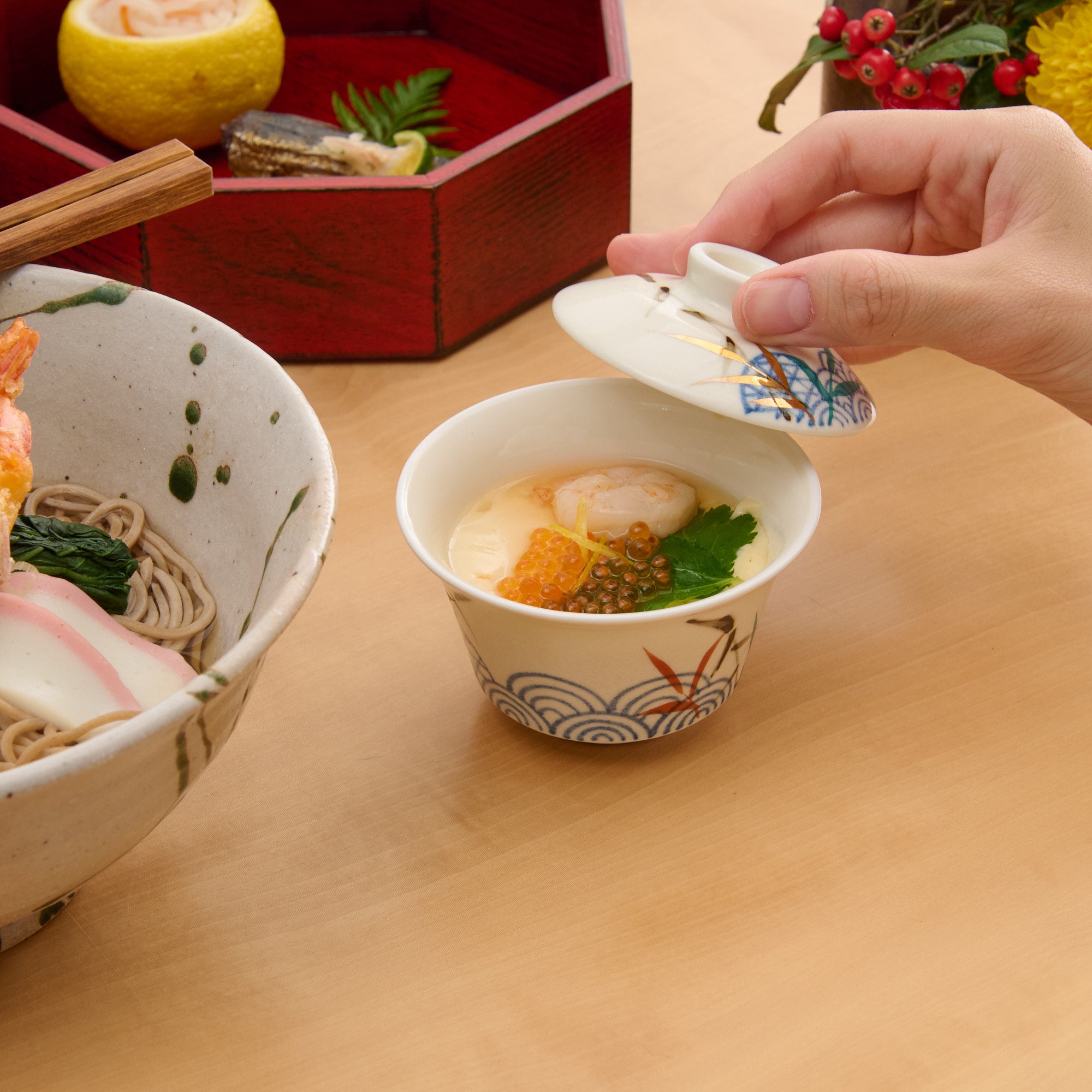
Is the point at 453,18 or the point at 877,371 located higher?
the point at 453,18

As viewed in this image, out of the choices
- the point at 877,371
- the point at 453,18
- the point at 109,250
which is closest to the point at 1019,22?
the point at 877,371

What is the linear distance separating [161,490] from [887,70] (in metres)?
0.67

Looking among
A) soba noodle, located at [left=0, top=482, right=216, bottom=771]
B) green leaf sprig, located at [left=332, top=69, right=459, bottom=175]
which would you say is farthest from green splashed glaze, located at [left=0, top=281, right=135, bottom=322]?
green leaf sprig, located at [left=332, top=69, right=459, bottom=175]

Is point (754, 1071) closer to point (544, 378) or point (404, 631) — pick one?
point (404, 631)

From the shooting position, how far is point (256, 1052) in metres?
0.59

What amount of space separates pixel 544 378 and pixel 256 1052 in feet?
2.00

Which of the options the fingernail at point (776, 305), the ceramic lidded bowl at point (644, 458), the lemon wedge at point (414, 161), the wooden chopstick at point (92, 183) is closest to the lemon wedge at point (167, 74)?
the lemon wedge at point (414, 161)

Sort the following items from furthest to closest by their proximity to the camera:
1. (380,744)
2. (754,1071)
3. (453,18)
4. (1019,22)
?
(453,18), (1019,22), (380,744), (754,1071)

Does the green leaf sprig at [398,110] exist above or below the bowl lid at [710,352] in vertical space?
below

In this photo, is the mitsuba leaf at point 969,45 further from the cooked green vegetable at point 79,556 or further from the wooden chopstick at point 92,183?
the cooked green vegetable at point 79,556

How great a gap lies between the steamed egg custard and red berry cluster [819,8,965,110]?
44cm

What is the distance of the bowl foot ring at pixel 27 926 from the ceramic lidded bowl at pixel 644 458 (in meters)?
0.26

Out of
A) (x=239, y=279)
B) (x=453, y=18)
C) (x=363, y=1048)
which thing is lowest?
(x=363, y=1048)

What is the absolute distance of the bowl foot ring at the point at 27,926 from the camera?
0.61 meters
